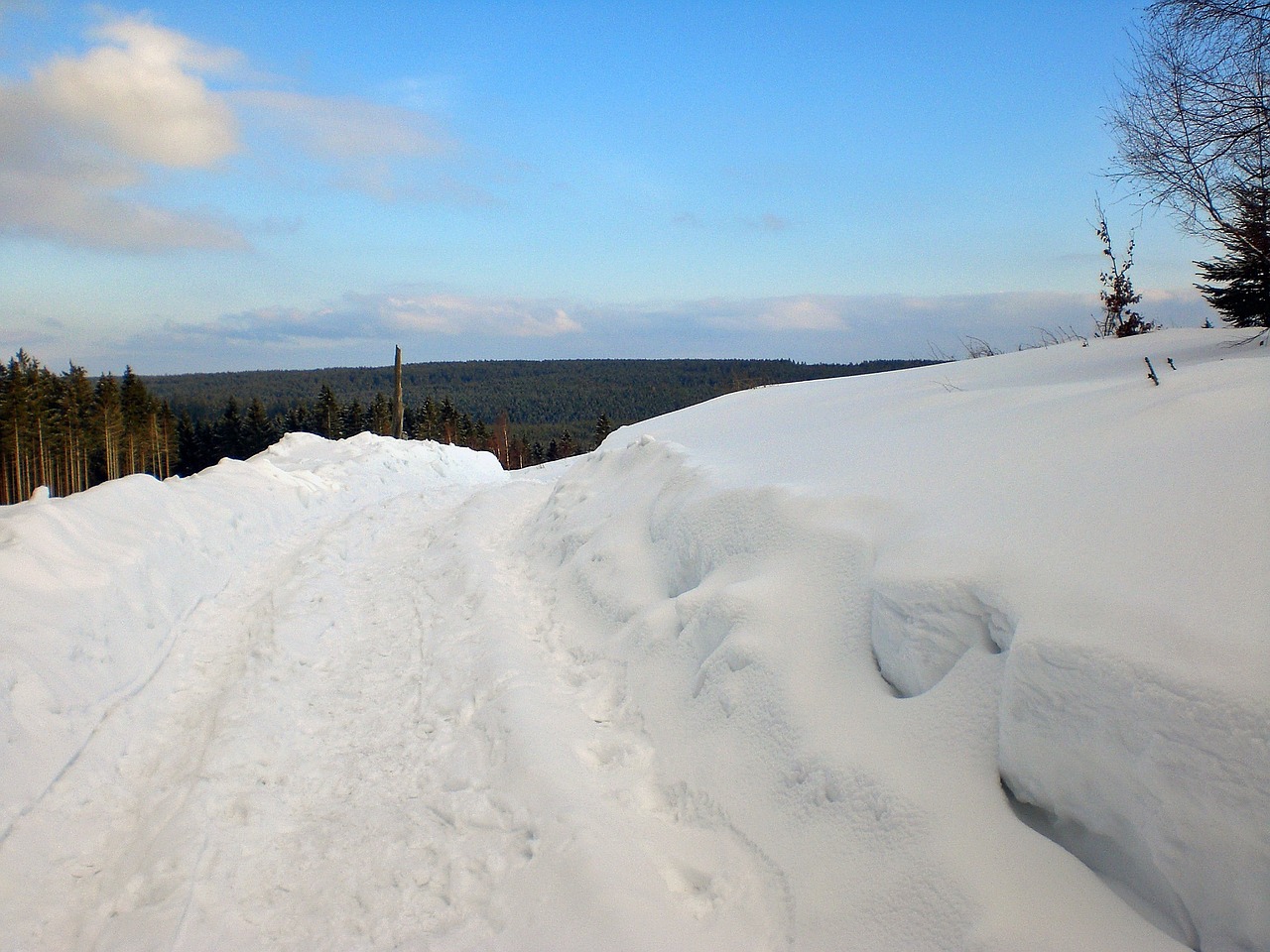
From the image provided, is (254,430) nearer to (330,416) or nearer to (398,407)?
(330,416)

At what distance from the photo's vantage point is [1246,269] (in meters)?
9.31

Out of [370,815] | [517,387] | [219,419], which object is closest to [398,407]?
[370,815]

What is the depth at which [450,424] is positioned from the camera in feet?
191

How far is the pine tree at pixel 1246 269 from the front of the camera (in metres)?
7.79

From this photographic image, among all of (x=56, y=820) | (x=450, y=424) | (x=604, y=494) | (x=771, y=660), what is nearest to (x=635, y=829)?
(x=771, y=660)

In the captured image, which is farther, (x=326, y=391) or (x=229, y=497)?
(x=326, y=391)

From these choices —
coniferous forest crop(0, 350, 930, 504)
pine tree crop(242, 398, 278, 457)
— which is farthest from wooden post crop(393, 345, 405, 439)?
pine tree crop(242, 398, 278, 457)

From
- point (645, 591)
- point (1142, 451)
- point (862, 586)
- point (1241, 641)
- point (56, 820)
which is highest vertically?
point (1142, 451)

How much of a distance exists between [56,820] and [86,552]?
3492 mm

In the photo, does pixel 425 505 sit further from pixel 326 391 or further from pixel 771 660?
pixel 326 391

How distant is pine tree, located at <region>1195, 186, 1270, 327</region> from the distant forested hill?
8272 cm

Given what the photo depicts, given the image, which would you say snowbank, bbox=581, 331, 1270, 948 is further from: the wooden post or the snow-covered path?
the wooden post

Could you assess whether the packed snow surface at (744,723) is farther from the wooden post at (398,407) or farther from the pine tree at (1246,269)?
the wooden post at (398,407)

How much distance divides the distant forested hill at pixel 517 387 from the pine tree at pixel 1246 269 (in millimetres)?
82724
